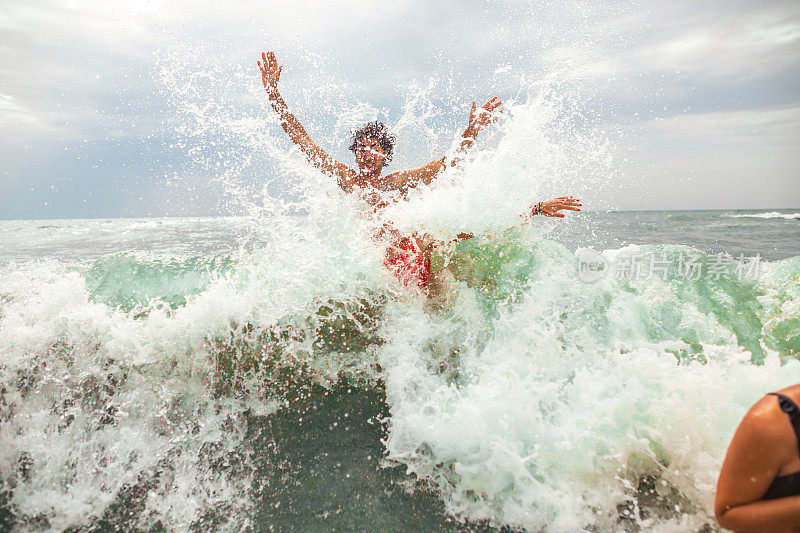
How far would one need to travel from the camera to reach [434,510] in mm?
2305

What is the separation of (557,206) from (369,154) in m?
1.92

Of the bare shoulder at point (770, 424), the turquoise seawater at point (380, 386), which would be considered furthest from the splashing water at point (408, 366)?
the bare shoulder at point (770, 424)

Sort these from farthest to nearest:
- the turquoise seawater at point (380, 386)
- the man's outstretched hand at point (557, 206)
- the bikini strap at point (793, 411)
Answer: the man's outstretched hand at point (557, 206) < the turquoise seawater at point (380, 386) < the bikini strap at point (793, 411)

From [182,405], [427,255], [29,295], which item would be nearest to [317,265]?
[427,255]

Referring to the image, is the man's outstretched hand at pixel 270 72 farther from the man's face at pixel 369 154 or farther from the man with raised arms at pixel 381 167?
the man's face at pixel 369 154

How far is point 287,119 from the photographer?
4.10 metres

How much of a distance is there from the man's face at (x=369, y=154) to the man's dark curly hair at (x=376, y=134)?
0.12 ft

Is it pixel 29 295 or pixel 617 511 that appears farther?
pixel 29 295

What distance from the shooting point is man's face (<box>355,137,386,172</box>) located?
427cm

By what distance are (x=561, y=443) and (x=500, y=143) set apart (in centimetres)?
286

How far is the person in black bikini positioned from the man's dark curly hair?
3.67 meters

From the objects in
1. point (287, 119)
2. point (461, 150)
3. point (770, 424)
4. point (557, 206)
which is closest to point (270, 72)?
point (287, 119)

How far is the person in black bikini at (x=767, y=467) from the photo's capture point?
4.57 ft

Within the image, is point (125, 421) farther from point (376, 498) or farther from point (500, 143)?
point (500, 143)
